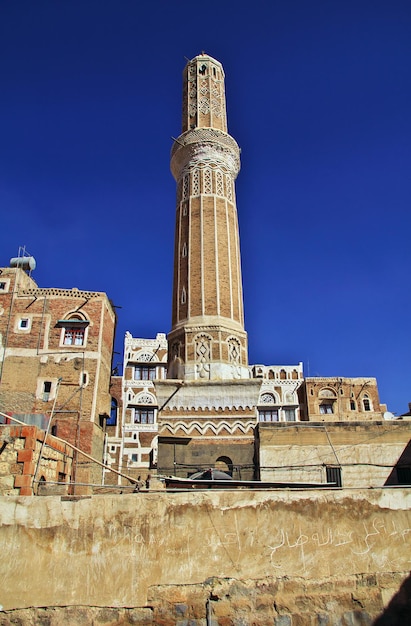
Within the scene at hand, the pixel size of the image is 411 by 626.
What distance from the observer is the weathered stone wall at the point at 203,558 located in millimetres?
8039

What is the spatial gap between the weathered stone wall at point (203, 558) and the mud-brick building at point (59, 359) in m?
16.2

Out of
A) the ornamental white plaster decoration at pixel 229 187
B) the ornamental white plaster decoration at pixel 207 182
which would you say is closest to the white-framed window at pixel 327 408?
the ornamental white plaster decoration at pixel 229 187

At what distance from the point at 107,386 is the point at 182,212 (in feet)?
40.8

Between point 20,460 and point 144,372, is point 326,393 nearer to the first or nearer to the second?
point 144,372

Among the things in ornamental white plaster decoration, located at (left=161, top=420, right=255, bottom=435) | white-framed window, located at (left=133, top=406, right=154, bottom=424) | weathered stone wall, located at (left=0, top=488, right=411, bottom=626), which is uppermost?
white-framed window, located at (left=133, top=406, right=154, bottom=424)

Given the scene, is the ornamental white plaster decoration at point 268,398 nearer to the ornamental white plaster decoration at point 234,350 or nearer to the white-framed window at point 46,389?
the white-framed window at point 46,389

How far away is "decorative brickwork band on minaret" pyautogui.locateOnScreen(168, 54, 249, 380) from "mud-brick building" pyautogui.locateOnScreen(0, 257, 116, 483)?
8.73 m

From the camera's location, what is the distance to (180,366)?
18.5m

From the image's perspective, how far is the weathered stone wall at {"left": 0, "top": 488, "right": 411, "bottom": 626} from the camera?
804 cm

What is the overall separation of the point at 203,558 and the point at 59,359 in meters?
20.3

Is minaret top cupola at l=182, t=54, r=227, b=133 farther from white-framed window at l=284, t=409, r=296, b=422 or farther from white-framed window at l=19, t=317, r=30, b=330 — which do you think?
white-framed window at l=284, t=409, r=296, b=422

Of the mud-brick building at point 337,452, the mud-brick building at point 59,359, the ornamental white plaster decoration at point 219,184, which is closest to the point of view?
the mud-brick building at point 337,452

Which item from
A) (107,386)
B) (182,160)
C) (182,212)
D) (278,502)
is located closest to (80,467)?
(107,386)

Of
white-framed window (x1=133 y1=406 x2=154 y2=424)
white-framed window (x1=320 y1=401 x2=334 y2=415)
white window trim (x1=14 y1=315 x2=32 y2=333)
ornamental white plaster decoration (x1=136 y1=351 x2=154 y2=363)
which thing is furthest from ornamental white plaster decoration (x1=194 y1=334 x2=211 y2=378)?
white-framed window (x1=320 y1=401 x2=334 y2=415)
